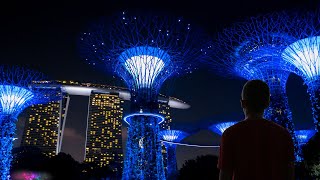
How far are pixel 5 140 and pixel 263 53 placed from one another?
27.5 m

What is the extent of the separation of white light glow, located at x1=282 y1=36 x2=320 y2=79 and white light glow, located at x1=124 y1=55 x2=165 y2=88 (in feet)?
39.4

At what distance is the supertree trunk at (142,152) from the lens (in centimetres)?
3069

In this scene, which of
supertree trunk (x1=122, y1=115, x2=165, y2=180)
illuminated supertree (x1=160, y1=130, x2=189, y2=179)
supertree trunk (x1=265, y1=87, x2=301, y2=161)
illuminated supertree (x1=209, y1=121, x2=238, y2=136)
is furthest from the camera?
illuminated supertree (x1=160, y1=130, x2=189, y2=179)

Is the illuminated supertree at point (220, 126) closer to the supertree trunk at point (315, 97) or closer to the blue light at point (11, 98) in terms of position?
the supertree trunk at point (315, 97)

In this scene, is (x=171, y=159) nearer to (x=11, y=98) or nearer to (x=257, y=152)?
(x=11, y=98)

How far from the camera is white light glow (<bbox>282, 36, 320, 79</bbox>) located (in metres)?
31.2

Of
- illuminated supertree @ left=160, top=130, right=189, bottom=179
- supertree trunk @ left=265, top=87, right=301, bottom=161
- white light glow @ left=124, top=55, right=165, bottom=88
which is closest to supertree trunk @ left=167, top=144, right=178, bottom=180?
illuminated supertree @ left=160, top=130, right=189, bottom=179

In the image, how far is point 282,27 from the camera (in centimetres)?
3372

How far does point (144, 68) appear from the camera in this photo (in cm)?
3148

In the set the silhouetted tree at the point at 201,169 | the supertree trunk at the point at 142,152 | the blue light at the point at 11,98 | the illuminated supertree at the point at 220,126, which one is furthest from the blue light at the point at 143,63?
the illuminated supertree at the point at 220,126

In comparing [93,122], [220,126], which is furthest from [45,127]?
[220,126]

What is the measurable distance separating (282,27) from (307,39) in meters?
2.85

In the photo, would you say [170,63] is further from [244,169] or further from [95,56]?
[244,169]

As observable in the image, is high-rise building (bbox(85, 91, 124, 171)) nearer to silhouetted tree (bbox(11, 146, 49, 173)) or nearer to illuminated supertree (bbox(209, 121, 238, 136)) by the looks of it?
silhouetted tree (bbox(11, 146, 49, 173))
